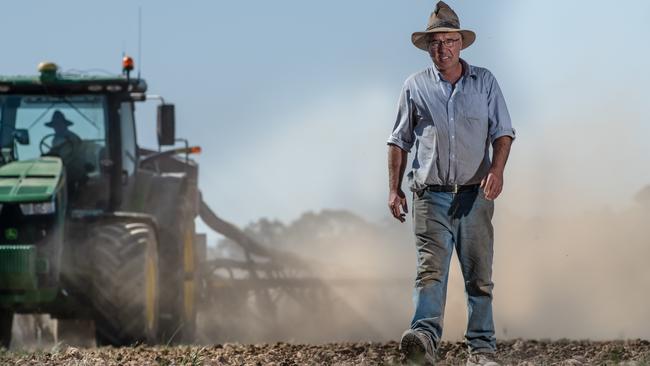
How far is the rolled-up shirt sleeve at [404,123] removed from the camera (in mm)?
8188

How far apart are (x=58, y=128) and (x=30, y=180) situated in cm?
119

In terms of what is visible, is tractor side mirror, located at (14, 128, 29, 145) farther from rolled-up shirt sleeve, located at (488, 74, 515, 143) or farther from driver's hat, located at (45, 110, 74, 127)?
rolled-up shirt sleeve, located at (488, 74, 515, 143)

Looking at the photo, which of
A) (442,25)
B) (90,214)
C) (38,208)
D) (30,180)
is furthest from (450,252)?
(90,214)

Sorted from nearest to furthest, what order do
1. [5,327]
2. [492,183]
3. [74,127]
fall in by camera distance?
[492,183] < [5,327] < [74,127]

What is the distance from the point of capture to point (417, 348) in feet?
26.1

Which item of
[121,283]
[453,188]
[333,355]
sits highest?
[453,188]

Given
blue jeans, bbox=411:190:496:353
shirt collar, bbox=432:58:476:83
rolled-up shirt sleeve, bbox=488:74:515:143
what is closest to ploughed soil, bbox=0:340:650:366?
blue jeans, bbox=411:190:496:353

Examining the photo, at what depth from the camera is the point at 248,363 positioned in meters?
8.87

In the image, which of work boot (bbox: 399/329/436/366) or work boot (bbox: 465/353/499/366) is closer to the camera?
work boot (bbox: 399/329/436/366)

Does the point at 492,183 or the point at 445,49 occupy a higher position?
the point at 445,49

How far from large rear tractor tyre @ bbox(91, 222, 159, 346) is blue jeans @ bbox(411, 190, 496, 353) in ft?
17.2

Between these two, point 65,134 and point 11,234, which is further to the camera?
point 65,134

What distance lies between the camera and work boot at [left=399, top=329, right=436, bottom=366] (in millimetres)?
7926

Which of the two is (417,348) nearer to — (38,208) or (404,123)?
(404,123)
